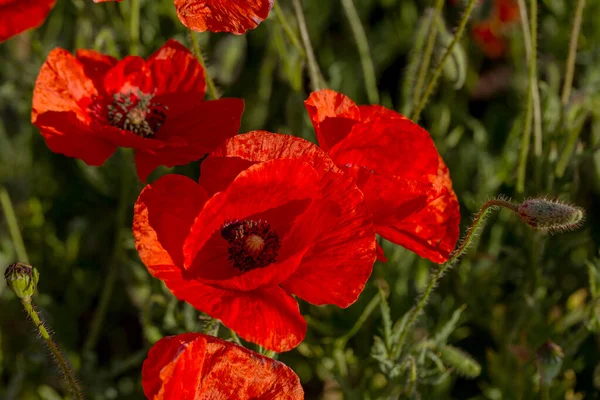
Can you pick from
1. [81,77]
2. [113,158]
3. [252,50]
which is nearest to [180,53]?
[81,77]

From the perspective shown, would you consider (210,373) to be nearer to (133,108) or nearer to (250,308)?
(250,308)

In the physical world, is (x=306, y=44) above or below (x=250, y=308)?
above

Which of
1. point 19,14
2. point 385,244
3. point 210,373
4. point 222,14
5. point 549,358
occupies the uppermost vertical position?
point 222,14

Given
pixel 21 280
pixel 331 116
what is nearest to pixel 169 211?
pixel 21 280

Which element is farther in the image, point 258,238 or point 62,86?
point 62,86

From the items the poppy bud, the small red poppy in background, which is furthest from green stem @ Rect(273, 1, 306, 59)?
the small red poppy in background

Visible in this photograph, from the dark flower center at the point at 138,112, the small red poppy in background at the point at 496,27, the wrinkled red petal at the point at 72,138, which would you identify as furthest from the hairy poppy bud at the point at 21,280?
the small red poppy in background at the point at 496,27
